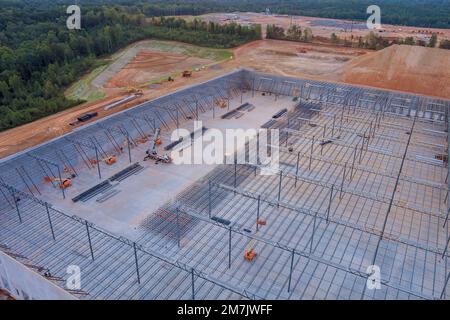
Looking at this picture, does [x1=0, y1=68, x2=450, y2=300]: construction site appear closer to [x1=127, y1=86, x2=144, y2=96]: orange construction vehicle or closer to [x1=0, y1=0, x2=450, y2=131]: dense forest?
[x1=127, y1=86, x2=144, y2=96]: orange construction vehicle

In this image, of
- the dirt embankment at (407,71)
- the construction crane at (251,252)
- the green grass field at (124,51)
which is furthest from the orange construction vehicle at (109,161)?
the dirt embankment at (407,71)

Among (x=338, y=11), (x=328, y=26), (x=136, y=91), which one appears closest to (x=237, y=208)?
(x=136, y=91)

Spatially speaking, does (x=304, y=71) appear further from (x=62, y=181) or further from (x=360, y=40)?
(x=62, y=181)

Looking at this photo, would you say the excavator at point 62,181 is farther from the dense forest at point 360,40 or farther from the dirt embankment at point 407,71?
the dense forest at point 360,40
